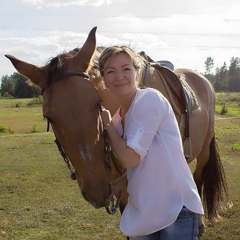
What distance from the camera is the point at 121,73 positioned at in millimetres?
1915

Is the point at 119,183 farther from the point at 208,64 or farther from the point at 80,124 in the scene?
the point at 208,64

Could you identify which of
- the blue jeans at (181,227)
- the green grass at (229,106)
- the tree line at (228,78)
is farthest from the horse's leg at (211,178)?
the tree line at (228,78)

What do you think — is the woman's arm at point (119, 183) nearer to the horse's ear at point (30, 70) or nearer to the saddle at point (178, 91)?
the horse's ear at point (30, 70)

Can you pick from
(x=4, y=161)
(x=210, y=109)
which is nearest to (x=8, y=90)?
(x=4, y=161)

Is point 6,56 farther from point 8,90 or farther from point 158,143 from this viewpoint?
point 8,90

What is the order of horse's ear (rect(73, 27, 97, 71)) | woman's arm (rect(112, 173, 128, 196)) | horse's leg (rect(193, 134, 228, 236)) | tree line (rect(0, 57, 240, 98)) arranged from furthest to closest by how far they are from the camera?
tree line (rect(0, 57, 240, 98)) → horse's leg (rect(193, 134, 228, 236)) → woman's arm (rect(112, 173, 128, 196)) → horse's ear (rect(73, 27, 97, 71))

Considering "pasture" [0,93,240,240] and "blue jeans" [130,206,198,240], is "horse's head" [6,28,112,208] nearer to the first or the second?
"blue jeans" [130,206,198,240]

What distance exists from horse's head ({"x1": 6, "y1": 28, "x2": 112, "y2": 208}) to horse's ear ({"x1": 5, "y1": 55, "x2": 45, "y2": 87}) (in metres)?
0.12

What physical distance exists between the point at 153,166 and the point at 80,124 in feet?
1.46

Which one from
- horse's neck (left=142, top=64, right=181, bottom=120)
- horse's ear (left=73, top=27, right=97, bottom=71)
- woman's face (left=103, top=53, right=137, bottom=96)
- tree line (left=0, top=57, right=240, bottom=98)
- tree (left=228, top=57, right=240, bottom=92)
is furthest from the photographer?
tree (left=228, top=57, right=240, bottom=92)

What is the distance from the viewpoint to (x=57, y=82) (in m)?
1.95

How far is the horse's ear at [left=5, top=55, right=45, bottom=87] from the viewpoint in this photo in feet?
6.95

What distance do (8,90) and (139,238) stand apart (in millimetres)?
65770

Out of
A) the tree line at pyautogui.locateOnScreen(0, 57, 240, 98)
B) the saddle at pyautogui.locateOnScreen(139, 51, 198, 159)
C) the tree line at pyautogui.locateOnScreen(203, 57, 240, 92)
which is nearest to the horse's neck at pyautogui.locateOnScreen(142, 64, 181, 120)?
the saddle at pyautogui.locateOnScreen(139, 51, 198, 159)
